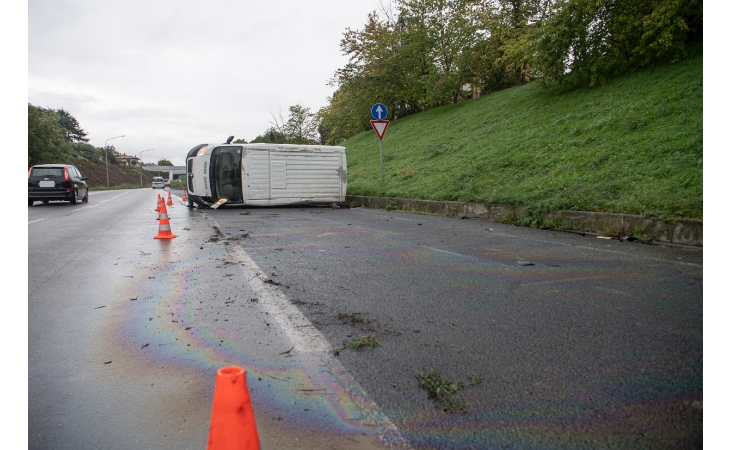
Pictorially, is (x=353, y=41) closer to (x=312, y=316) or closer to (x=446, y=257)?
(x=446, y=257)

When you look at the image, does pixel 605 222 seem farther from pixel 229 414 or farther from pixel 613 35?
pixel 613 35

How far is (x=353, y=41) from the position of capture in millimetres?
31719

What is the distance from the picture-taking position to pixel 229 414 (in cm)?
155

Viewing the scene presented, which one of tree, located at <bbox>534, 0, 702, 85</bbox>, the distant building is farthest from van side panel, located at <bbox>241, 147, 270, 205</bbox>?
the distant building

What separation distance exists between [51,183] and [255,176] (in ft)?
29.1

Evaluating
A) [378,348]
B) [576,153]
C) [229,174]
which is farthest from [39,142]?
[378,348]

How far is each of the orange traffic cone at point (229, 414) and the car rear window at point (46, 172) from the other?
66.4 feet

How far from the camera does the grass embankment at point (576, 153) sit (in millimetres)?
8297

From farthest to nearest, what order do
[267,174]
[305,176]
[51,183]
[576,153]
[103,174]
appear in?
[103,174] < [51,183] < [305,176] < [267,174] < [576,153]

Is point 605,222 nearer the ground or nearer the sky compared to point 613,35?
nearer the ground

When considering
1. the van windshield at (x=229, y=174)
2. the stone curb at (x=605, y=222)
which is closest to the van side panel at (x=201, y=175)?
the van windshield at (x=229, y=174)

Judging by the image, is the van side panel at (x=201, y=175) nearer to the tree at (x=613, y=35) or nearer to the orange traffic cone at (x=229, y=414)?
the tree at (x=613, y=35)

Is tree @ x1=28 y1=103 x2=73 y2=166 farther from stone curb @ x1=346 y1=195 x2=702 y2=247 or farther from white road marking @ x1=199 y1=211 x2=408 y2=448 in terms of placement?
white road marking @ x1=199 y1=211 x2=408 y2=448

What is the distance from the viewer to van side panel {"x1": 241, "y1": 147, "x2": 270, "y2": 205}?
1499 cm
